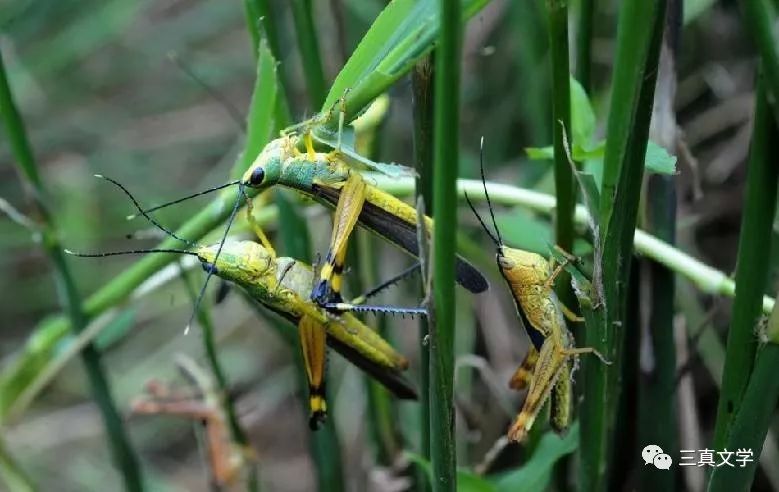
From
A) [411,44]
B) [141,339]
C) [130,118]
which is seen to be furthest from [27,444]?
[411,44]

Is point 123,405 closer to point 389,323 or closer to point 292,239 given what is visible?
point 389,323

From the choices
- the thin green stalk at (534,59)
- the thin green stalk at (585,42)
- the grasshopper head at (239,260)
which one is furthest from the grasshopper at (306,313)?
the thin green stalk at (534,59)

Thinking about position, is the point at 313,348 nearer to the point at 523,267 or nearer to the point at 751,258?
the point at 523,267

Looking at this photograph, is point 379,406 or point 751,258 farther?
point 379,406

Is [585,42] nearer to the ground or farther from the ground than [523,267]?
farther from the ground

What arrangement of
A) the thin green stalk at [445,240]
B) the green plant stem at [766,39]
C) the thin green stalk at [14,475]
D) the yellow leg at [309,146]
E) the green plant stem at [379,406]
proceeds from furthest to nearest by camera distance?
the thin green stalk at [14,475], the green plant stem at [379,406], the yellow leg at [309,146], the green plant stem at [766,39], the thin green stalk at [445,240]

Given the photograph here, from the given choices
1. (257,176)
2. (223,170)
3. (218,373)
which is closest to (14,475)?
(218,373)

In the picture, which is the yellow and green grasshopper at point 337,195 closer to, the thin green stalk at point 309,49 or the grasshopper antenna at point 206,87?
the thin green stalk at point 309,49
